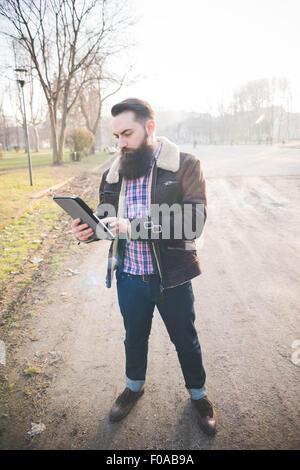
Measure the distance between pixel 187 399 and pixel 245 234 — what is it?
4455 millimetres

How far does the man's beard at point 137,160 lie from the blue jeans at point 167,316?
764 millimetres

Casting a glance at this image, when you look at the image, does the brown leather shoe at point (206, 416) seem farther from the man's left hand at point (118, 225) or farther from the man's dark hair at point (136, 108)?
the man's dark hair at point (136, 108)

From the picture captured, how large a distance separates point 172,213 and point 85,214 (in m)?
0.59

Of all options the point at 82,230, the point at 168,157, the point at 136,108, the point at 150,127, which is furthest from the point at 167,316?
the point at 136,108

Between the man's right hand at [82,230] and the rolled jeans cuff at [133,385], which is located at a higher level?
the man's right hand at [82,230]

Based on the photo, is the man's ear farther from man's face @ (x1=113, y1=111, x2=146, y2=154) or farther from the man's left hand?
the man's left hand

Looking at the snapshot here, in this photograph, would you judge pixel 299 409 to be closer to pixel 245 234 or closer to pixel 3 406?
pixel 3 406

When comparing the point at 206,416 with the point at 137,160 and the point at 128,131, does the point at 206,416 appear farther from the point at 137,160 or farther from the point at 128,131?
the point at 128,131

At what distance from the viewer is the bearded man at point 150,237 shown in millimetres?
1896

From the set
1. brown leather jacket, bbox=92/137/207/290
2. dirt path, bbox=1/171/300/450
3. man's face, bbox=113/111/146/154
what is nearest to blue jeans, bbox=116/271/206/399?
brown leather jacket, bbox=92/137/207/290

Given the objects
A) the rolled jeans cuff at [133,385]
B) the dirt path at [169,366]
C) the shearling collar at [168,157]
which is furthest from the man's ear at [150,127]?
the dirt path at [169,366]

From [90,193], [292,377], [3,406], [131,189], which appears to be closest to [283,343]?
[292,377]

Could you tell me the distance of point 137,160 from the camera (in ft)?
6.56
